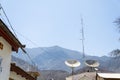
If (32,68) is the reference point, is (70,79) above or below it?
below

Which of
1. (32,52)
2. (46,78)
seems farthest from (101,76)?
(32,52)

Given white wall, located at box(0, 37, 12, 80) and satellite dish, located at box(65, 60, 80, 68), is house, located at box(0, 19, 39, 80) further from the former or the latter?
satellite dish, located at box(65, 60, 80, 68)

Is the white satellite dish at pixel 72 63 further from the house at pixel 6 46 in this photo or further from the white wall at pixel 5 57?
the white wall at pixel 5 57

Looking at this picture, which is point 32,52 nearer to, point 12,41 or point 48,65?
point 48,65

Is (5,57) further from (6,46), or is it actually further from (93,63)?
(93,63)

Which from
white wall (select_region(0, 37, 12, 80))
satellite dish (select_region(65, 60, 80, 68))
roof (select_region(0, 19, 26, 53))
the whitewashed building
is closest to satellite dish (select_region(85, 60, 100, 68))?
satellite dish (select_region(65, 60, 80, 68))

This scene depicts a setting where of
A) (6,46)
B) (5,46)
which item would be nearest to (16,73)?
(6,46)

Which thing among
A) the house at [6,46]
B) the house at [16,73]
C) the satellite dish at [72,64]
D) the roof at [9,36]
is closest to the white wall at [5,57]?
the house at [6,46]

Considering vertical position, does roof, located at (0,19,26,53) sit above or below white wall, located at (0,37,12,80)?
above

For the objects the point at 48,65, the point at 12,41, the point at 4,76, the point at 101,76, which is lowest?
the point at 48,65

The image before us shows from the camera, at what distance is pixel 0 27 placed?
1182 cm

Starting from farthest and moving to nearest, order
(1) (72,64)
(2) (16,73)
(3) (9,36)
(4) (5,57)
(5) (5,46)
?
(1) (72,64) → (2) (16,73) → (5) (5,46) → (4) (5,57) → (3) (9,36)

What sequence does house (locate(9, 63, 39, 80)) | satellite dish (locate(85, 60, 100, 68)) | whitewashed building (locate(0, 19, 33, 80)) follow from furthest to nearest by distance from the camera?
satellite dish (locate(85, 60, 100, 68)) < house (locate(9, 63, 39, 80)) < whitewashed building (locate(0, 19, 33, 80))

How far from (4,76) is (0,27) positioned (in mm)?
2641
